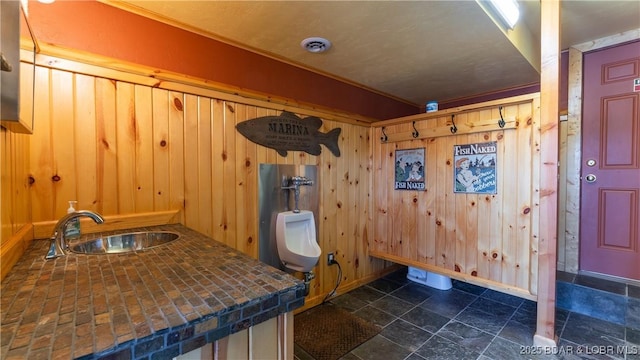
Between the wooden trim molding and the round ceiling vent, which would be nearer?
the wooden trim molding

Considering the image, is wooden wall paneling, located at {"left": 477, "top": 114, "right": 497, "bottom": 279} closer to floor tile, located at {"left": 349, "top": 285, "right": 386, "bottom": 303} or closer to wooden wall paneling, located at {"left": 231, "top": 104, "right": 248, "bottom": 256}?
floor tile, located at {"left": 349, "top": 285, "right": 386, "bottom": 303}

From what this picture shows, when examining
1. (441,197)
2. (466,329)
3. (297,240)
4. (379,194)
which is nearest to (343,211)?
(379,194)

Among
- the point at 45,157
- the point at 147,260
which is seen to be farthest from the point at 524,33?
the point at 45,157

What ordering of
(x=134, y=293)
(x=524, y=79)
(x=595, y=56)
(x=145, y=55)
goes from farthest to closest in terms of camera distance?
(x=524, y=79) < (x=595, y=56) < (x=145, y=55) < (x=134, y=293)

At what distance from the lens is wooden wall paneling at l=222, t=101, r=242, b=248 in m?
1.89

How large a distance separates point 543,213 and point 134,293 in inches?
86.4

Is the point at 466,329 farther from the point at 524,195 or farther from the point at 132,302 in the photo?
the point at 132,302

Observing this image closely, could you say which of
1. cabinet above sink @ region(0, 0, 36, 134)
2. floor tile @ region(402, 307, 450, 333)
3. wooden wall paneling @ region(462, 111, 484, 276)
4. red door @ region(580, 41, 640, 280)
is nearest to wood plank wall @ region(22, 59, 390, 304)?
cabinet above sink @ region(0, 0, 36, 134)

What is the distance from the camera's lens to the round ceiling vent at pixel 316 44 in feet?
6.28

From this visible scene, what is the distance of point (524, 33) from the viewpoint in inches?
84.6

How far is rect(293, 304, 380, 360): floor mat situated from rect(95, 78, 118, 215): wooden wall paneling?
1.49 meters

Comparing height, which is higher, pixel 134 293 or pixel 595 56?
pixel 595 56

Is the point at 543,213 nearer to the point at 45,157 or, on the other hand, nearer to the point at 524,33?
the point at 524,33

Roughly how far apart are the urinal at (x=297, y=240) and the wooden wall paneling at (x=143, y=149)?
93 cm
